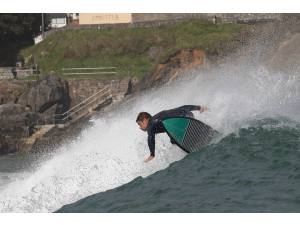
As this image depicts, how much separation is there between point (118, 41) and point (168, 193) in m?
34.8

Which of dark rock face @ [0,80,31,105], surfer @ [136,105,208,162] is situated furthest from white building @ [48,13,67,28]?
surfer @ [136,105,208,162]

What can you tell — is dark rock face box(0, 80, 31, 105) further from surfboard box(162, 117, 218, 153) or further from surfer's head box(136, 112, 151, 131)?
surfer's head box(136, 112, 151, 131)

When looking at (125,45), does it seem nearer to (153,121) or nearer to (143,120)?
(153,121)

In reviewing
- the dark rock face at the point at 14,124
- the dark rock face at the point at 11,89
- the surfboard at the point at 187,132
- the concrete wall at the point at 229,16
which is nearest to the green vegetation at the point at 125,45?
the concrete wall at the point at 229,16

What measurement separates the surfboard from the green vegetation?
27.2 metres

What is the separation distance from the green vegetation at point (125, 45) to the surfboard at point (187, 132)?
89.3 feet

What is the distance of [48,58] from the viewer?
149 ft

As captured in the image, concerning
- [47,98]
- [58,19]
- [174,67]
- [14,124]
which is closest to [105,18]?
[58,19]

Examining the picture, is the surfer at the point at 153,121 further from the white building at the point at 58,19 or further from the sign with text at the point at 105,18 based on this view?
the white building at the point at 58,19

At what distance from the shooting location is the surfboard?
41.9ft

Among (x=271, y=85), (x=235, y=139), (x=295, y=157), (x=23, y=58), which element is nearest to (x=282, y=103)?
(x=271, y=85)

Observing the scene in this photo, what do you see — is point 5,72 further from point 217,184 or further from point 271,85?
point 217,184

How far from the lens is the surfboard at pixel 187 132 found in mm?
12781

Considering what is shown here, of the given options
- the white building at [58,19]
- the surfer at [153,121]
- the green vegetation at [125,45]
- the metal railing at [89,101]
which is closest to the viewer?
the surfer at [153,121]
